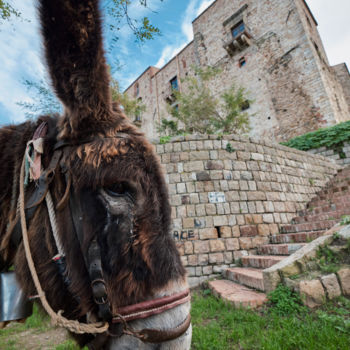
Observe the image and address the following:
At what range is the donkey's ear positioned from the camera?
88cm

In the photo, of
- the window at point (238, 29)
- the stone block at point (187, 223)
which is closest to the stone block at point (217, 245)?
the stone block at point (187, 223)

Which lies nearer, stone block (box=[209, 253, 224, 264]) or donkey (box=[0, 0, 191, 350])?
donkey (box=[0, 0, 191, 350])

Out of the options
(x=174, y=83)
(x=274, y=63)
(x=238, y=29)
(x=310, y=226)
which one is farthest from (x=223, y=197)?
(x=174, y=83)

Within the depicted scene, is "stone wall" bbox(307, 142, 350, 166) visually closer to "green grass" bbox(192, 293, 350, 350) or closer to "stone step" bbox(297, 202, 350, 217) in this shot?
"stone step" bbox(297, 202, 350, 217)

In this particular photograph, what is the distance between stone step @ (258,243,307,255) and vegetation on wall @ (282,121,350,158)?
27.9ft

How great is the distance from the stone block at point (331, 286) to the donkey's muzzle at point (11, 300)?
3.46 metres

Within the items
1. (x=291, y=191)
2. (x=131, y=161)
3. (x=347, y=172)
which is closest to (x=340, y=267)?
(x=131, y=161)

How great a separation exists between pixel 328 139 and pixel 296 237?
27.9 ft

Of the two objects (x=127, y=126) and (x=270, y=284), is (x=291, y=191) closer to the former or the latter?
(x=270, y=284)

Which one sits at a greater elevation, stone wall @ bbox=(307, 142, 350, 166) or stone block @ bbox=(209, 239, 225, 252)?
stone wall @ bbox=(307, 142, 350, 166)

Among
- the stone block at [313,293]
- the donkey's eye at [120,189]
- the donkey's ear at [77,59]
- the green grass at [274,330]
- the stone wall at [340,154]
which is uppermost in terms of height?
the stone wall at [340,154]

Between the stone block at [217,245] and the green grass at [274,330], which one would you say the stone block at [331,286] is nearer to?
the green grass at [274,330]

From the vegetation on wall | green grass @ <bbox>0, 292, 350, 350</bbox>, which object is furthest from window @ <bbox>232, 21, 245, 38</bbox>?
green grass @ <bbox>0, 292, 350, 350</bbox>

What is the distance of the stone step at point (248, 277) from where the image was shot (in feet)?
13.2
